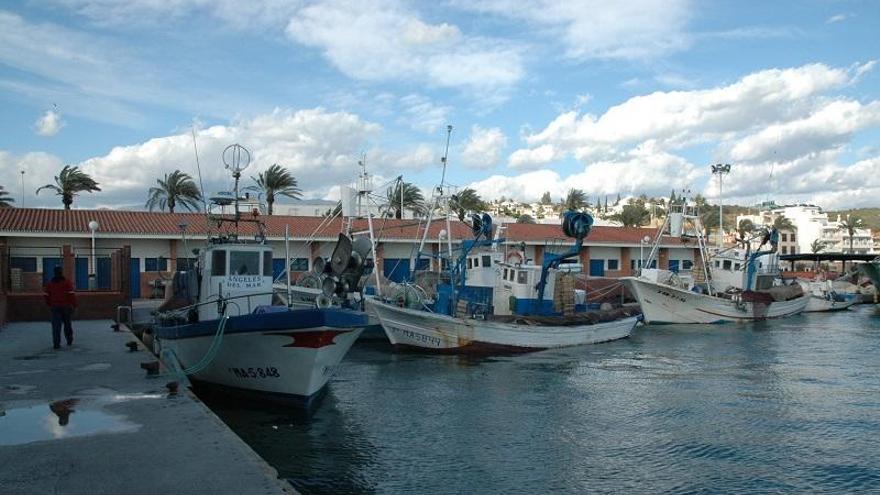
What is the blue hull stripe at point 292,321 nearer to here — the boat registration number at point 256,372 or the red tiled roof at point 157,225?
the boat registration number at point 256,372

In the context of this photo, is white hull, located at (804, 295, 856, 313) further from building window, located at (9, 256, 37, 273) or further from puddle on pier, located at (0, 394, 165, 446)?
puddle on pier, located at (0, 394, 165, 446)

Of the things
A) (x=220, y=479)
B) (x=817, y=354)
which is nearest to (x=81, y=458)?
(x=220, y=479)

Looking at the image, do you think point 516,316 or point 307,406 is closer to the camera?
point 307,406

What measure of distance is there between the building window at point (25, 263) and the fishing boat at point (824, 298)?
147 ft

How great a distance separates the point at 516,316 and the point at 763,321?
19974 millimetres

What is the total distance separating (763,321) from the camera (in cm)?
4075

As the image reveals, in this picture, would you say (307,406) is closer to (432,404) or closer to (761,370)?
(432,404)

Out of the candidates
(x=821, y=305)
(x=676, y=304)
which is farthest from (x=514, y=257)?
(x=821, y=305)

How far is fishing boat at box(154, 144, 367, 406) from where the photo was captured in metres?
13.7

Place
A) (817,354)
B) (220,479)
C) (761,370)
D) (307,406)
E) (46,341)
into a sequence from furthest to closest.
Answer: (817,354), (761,370), (46,341), (307,406), (220,479)

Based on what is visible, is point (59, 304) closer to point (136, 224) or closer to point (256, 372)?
point (256, 372)

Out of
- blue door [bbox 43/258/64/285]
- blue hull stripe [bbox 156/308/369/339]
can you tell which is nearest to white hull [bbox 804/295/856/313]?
blue hull stripe [bbox 156/308/369/339]

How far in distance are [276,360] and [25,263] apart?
1011 inches

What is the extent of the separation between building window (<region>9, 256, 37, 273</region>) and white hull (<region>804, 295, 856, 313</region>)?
44.9m
